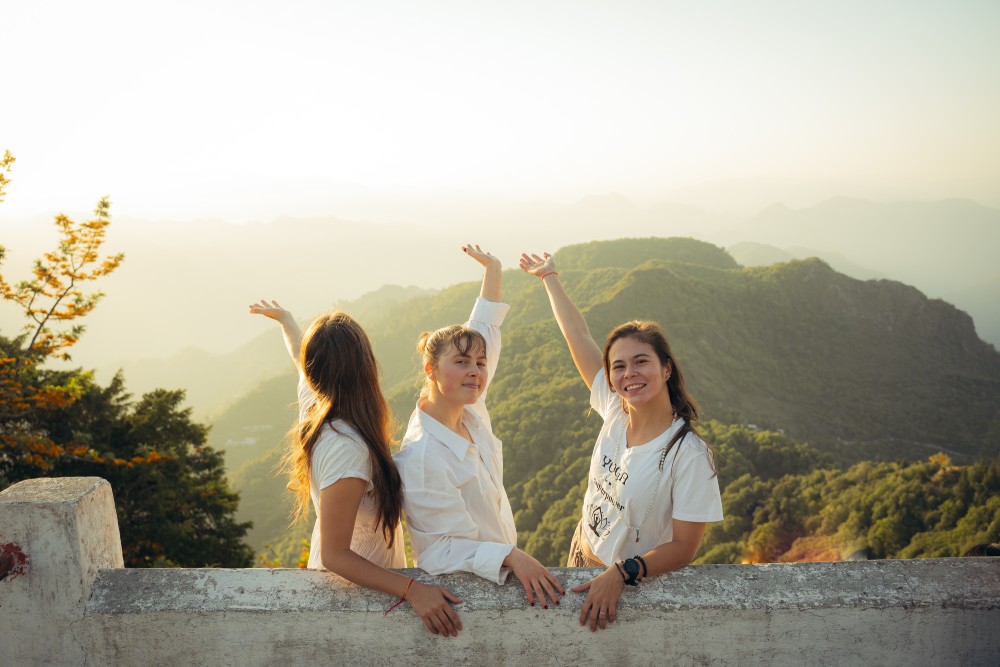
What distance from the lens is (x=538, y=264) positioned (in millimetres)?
3229

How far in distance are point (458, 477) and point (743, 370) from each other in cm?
4291

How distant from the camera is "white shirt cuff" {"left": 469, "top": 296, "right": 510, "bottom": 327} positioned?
9.44 ft

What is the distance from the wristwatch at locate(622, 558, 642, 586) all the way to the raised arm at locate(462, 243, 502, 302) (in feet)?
4.41

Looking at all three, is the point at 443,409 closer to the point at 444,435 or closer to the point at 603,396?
the point at 444,435

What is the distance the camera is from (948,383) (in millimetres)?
45188

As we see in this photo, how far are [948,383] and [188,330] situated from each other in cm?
10168

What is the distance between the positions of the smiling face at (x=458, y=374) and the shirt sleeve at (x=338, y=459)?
1.38 feet

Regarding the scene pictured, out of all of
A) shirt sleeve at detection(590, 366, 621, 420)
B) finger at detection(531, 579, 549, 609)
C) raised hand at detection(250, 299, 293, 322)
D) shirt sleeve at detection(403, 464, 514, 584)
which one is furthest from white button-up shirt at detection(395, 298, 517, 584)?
raised hand at detection(250, 299, 293, 322)

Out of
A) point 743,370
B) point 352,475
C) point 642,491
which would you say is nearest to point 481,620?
point 352,475

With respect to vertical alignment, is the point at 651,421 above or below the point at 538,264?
below

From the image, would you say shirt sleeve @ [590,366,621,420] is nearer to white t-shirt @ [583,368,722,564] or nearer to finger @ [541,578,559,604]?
white t-shirt @ [583,368,722,564]

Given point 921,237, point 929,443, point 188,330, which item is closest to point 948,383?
point 929,443

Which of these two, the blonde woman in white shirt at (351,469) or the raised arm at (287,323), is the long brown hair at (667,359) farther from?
the raised arm at (287,323)

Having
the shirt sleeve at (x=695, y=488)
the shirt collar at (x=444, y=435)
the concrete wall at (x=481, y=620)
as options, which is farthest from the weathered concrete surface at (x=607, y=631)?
the shirt collar at (x=444, y=435)
